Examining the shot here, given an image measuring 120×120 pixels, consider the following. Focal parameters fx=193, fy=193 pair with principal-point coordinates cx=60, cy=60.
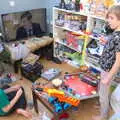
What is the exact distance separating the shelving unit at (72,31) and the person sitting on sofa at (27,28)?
1.11 ft

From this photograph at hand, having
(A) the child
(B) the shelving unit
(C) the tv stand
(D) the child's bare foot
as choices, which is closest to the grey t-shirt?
(A) the child

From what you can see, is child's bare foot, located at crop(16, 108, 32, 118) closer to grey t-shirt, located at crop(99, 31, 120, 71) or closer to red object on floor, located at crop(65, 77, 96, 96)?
red object on floor, located at crop(65, 77, 96, 96)

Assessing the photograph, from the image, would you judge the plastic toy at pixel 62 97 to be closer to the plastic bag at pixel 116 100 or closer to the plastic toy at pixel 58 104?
the plastic toy at pixel 58 104

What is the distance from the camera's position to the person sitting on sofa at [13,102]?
2074mm

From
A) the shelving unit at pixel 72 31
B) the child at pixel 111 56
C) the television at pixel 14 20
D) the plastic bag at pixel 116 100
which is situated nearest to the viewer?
the child at pixel 111 56

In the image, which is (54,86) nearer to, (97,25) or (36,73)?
(36,73)

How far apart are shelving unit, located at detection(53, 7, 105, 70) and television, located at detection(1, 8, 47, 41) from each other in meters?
0.28

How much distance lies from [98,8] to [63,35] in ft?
3.24

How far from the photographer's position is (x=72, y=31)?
307 centimetres

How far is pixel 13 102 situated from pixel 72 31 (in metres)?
1.51

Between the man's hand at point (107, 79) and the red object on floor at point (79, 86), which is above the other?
the man's hand at point (107, 79)

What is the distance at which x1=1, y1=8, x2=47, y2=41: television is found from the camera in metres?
3.03

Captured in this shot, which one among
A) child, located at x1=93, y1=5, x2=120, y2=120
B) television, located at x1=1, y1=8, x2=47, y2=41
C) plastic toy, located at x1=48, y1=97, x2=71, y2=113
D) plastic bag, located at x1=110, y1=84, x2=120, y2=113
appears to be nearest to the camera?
child, located at x1=93, y1=5, x2=120, y2=120

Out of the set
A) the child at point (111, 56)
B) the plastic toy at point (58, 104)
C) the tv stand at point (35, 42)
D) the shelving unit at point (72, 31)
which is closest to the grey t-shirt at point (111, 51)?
the child at point (111, 56)
